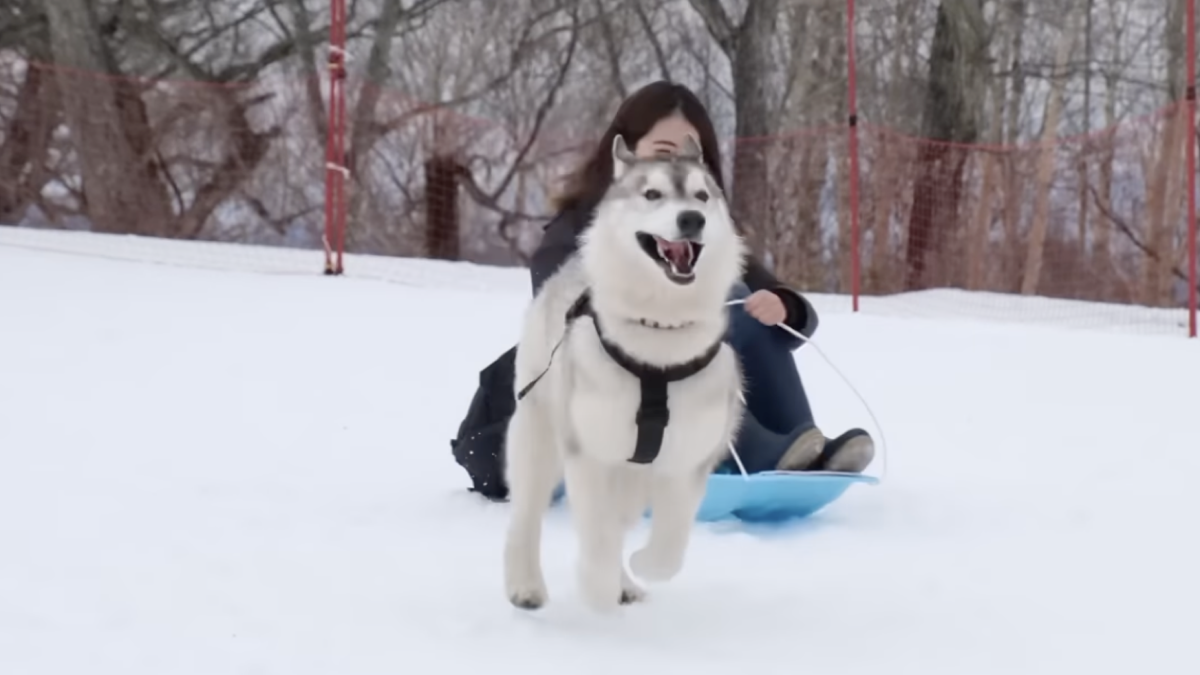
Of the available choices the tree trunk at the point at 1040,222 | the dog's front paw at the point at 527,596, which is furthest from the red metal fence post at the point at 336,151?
the dog's front paw at the point at 527,596

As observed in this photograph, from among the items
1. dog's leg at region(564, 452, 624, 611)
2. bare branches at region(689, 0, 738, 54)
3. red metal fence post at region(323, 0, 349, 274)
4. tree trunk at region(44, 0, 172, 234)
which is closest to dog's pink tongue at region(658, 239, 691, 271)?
dog's leg at region(564, 452, 624, 611)

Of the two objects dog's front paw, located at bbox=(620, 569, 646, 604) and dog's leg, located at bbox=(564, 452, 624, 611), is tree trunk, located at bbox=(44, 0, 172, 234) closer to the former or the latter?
dog's front paw, located at bbox=(620, 569, 646, 604)

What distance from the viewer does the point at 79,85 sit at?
9125 mm

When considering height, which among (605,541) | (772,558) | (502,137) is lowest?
(772,558)

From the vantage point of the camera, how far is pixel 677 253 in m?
2.21

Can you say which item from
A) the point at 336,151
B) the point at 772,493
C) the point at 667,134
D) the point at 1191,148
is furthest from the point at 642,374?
the point at 336,151

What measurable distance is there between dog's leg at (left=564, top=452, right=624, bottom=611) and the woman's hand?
2.44 feet

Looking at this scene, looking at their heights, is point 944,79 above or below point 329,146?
above

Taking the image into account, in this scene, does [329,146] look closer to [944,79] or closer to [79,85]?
[79,85]

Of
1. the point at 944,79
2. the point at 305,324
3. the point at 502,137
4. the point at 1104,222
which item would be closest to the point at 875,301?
the point at 1104,222

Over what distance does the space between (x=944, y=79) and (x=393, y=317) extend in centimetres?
854

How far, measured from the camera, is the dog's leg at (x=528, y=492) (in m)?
2.39

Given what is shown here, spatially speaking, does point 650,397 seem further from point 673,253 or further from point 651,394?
point 673,253

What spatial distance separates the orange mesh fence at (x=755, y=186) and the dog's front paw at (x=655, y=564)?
22.6ft
